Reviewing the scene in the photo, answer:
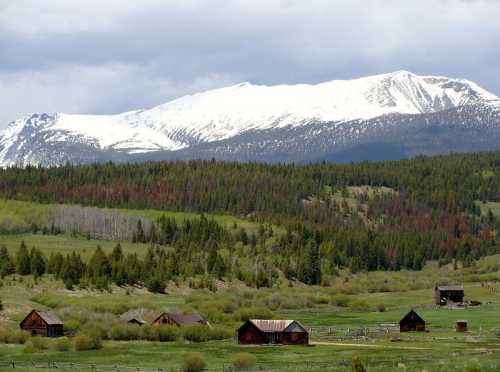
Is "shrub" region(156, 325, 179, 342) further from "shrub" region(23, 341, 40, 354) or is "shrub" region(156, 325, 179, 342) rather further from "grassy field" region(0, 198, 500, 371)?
"shrub" region(23, 341, 40, 354)

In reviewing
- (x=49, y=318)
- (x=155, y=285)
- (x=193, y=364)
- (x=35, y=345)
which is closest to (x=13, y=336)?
(x=49, y=318)

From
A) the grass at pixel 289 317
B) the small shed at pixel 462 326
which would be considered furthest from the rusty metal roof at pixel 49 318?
the small shed at pixel 462 326

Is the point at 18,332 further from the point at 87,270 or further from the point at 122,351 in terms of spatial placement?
the point at 87,270

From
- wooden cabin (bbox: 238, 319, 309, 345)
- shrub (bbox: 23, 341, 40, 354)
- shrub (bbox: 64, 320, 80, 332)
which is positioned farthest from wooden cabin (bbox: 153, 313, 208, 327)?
shrub (bbox: 23, 341, 40, 354)

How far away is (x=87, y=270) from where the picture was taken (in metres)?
196

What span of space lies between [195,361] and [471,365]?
2459 centimetres

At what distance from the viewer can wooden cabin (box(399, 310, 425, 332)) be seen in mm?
147750

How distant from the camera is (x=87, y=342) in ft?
411

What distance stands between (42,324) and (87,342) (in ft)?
48.0

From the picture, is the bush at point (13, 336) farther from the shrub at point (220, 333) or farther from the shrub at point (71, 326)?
the shrub at point (220, 333)

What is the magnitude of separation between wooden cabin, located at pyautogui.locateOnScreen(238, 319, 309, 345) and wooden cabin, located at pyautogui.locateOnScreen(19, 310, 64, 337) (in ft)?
70.0

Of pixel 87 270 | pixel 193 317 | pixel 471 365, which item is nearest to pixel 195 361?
pixel 471 365

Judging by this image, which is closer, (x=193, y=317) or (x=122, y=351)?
(x=122, y=351)

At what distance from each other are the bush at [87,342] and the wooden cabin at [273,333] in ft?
61.9
